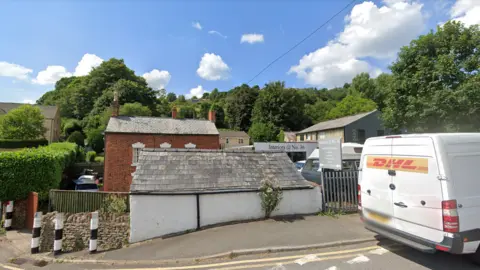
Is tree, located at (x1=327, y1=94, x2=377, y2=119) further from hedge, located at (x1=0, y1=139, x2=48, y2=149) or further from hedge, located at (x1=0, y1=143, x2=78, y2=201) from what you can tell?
hedge, located at (x1=0, y1=139, x2=48, y2=149)

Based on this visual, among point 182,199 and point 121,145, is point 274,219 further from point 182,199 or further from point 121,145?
point 121,145

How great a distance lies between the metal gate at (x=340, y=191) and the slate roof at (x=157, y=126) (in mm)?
13980

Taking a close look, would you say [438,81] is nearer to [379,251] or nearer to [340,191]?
[340,191]

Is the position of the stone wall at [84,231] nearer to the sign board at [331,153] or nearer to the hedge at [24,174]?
the hedge at [24,174]

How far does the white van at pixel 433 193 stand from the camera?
406 centimetres

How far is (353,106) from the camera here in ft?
185

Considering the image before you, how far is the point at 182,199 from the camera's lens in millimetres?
7020

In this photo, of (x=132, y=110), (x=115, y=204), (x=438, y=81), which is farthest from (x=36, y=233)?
(x=132, y=110)

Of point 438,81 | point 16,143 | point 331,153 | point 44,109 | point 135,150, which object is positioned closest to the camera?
point 331,153

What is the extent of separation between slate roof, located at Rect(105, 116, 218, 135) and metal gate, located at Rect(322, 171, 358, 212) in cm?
1398

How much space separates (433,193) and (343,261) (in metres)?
2.13

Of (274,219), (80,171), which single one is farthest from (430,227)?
(80,171)

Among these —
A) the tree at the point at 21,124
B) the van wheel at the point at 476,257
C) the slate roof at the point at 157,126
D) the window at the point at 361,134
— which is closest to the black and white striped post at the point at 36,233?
the van wheel at the point at 476,257

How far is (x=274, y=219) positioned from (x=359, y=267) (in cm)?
316
